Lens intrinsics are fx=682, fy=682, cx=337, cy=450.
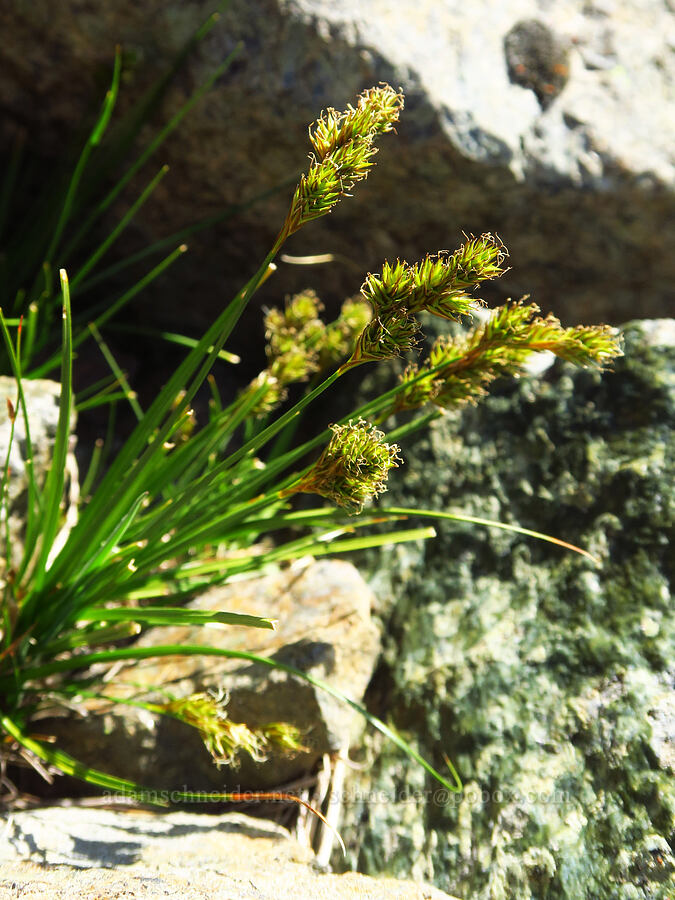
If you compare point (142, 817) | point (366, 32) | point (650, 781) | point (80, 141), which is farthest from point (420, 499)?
point (80, 141)

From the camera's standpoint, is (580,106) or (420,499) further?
(580,106)

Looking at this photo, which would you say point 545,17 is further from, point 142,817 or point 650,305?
point 142,817

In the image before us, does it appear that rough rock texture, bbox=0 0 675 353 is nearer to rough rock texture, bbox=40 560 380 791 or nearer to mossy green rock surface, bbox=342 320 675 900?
mossy green rock surface, bbox=342 320 675 900

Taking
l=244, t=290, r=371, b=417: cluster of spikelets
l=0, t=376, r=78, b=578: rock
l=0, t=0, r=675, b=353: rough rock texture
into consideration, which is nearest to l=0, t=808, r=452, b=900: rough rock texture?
l=0, t=376, r=78, b=578: rock

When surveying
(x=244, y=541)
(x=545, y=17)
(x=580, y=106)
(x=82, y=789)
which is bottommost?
(x=82, y=789)

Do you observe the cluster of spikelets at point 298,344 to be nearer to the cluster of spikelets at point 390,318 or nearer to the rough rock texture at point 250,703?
the cluster of spikelets at point 390,318

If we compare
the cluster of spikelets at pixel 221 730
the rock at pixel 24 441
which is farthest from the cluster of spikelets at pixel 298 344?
the cluster of spikelets at pixel 221 730
